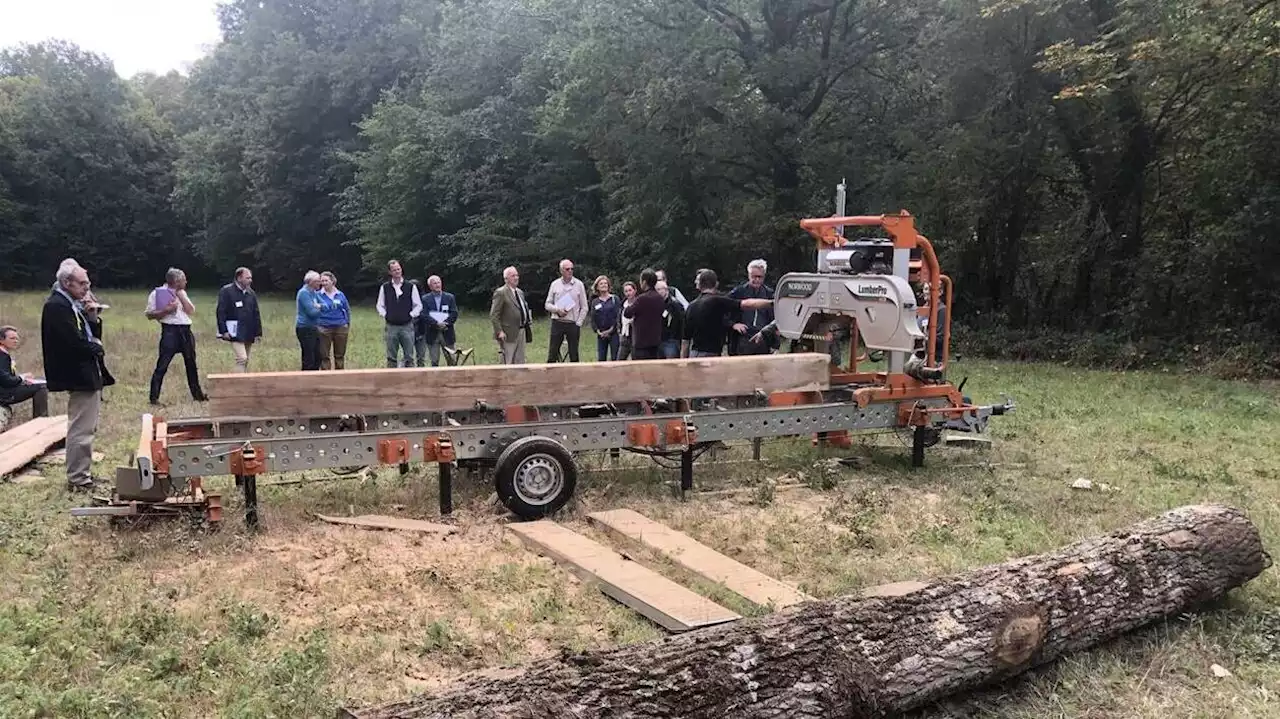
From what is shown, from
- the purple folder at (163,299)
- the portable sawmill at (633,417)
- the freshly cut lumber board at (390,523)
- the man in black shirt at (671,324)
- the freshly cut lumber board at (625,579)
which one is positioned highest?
the purple folder at (163,299)

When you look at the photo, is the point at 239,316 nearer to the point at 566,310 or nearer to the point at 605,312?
the point at 566,310

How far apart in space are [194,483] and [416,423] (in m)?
1.49

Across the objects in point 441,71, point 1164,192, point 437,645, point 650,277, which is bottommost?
point 437,645

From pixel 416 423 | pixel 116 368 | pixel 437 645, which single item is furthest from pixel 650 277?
pixel 116 368

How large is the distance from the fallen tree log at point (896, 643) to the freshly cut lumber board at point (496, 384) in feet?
9.84

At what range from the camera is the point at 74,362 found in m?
6.43

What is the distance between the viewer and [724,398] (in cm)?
725

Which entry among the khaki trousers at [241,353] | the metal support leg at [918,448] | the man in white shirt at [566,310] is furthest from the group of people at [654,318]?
the khaki trousers at [241,353]

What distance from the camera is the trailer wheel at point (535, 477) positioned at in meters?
5.88

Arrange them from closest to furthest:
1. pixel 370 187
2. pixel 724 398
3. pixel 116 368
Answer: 1. pixel 724 398
2. pixel 116 368
3. pixel 370 187

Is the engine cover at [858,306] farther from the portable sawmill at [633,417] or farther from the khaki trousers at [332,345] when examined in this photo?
the khaki trousers at [332,345]

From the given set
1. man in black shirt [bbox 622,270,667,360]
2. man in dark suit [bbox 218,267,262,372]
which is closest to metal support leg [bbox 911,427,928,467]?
man in black shirt [bbox 622,270,667,360]

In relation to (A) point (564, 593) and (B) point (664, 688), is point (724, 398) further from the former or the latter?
(B) point (664, 688)

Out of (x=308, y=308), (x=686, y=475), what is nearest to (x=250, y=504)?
(x=686, y=475)
